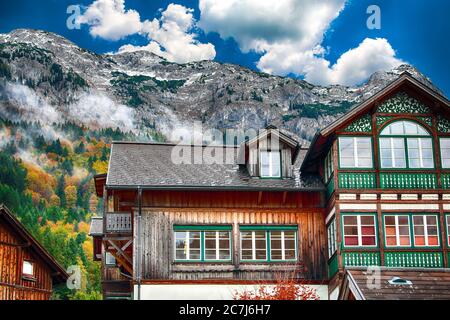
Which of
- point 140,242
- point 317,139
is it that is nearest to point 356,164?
point 317,139

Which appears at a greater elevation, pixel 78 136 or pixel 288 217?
pixel 78 136

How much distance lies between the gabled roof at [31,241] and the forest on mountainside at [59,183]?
5029 centimetres

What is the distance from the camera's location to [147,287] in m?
35.5

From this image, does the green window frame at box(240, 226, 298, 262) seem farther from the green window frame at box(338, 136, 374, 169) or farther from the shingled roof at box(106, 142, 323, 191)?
the green window frame at box(338, 136, 374, 169)

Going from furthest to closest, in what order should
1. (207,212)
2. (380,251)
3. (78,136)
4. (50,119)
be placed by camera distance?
(50,119), (78,136), (207,212), (380,251)

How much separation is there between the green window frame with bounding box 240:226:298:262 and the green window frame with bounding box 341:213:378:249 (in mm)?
3238

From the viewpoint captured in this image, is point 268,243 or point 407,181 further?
point 268,243

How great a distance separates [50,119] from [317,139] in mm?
156731

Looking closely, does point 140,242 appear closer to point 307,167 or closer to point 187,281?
point 187,281

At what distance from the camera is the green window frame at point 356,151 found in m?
35.5

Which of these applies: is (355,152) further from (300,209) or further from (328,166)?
(300,209)

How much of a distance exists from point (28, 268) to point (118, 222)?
663 centimetres

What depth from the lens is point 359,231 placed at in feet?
114

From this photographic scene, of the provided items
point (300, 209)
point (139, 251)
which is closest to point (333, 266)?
point (300, 209)
